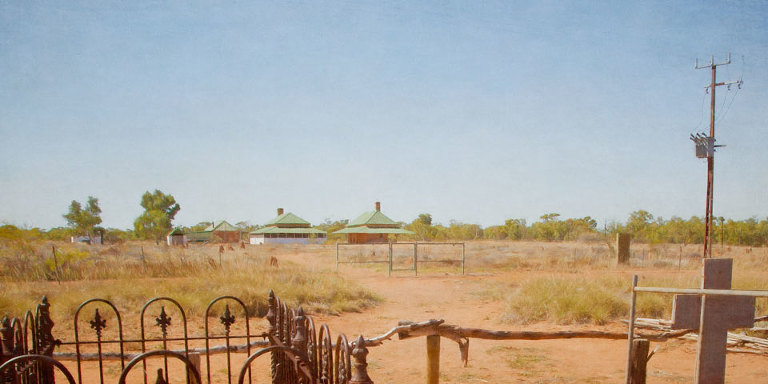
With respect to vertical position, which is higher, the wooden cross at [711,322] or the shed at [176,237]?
the wooden cross at [711,322]

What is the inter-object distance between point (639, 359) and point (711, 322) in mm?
674

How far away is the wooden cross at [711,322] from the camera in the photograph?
12.4 ft

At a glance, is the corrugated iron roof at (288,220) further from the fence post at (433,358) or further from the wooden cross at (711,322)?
the wooden cross at (711,322)

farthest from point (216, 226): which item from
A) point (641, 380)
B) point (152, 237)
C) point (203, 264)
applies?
Result: point (641, 380)

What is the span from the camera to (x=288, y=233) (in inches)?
2019

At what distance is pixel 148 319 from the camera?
9.26 metres

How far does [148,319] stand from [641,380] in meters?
9.08

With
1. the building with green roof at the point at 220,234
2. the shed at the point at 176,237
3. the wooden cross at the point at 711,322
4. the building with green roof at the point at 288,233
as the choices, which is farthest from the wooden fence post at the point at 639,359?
the building with green roof at the point at 220,234

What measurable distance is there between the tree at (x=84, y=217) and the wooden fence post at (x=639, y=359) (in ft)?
235

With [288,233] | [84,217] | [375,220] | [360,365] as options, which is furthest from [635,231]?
[84,217]

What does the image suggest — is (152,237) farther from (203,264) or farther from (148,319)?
(148,319)

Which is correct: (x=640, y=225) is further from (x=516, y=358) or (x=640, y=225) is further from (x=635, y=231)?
(x=516, y=358)

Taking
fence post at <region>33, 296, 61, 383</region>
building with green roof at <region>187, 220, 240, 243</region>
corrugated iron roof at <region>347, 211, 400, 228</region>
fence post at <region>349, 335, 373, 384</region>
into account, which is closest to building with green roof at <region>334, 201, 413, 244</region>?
corrugated iron roof at <region>347, 211, 400, 228</region>

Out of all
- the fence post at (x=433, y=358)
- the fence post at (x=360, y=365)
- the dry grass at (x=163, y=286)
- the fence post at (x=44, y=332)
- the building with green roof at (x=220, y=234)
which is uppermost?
the fence post at (x=360, y=365)
